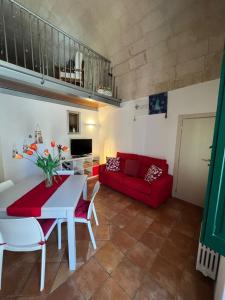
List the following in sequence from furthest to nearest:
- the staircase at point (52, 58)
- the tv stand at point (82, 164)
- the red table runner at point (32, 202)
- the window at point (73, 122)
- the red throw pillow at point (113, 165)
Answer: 1. the window at point (73, 122)
2. the tv stand at point (82, 164)
3. the red throw pillow at point (113, 165)
4. the staircase at point (52, 58)
5. the red table runner at point (32, 202)

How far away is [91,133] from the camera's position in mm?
4418

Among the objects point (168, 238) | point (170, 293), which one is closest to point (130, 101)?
point (168, 238)

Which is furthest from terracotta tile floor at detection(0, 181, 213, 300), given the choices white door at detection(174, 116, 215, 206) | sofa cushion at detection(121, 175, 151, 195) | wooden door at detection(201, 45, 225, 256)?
wooden door at detection(201, 45, 225, 256)

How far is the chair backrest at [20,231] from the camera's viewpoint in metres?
1.11

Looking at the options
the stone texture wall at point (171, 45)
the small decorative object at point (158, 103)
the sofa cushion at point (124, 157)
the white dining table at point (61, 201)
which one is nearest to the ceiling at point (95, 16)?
the stone texture wall at point (171, 45)

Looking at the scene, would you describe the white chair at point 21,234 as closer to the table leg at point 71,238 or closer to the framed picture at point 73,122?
the table leg at point 71,238

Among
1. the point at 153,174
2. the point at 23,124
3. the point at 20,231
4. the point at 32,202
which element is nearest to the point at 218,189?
the point at 20,231

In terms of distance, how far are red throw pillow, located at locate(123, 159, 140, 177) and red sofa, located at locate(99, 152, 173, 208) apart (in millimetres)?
84

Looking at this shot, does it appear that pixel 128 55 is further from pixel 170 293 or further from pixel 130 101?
pixel 170 293

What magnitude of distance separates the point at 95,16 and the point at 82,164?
151 inches

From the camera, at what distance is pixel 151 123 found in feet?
10.8

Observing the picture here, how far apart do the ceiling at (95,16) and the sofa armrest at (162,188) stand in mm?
3503

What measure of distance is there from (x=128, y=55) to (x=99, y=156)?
315cm

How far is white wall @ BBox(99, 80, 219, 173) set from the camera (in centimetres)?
253
